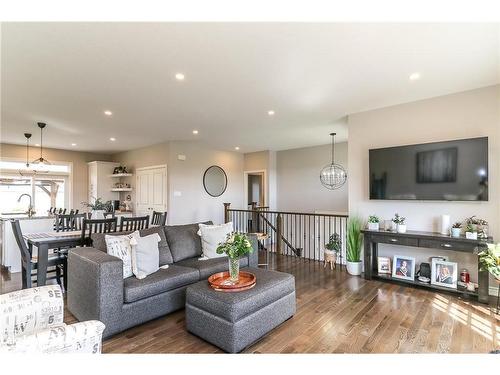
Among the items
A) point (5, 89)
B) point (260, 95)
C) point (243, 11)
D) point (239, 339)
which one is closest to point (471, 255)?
point (239, 339)

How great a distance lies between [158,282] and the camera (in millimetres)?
2594

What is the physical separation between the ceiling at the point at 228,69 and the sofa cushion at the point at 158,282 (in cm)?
227

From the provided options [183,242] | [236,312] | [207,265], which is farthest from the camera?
[183,242]

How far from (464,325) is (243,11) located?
3477 millimetres

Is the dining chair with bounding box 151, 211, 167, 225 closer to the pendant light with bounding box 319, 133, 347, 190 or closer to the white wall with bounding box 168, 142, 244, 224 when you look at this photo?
the white wall with bounding box 168, 142, 244, 224

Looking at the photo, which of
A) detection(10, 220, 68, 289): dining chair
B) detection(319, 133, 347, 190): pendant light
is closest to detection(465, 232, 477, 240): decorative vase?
detection(319, 133, 347, 190): pendant light

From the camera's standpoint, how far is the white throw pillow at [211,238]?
11.3 feet

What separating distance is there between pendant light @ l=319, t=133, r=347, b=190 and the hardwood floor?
383 centimetres

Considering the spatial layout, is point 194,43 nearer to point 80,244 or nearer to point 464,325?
point 80,244

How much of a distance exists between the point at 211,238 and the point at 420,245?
9.48ft

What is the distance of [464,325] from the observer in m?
2.52

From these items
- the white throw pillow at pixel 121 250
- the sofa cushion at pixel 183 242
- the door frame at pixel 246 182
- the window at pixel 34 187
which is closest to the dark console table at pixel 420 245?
the sofa cushion at pixel 183 242

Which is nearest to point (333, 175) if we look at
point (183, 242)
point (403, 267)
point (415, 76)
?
point (403, 267)

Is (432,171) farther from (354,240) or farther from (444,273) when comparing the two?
(354,240)
